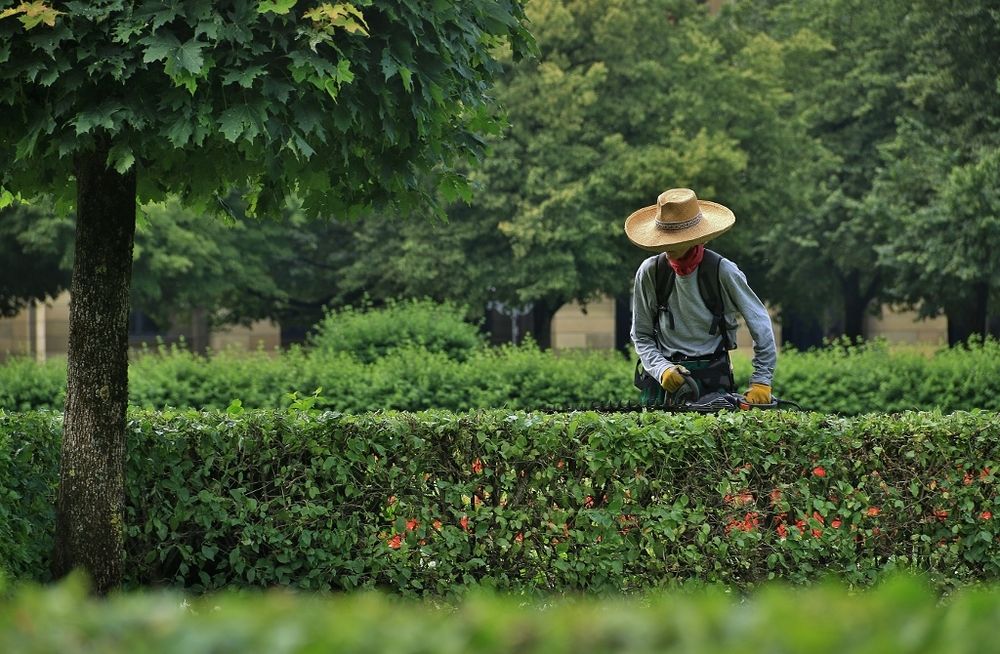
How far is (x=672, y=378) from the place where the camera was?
7.64 m

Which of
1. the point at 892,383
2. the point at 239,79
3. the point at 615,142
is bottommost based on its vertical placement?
the point at 892,383

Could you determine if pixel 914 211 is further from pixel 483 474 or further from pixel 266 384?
pixel 483 474

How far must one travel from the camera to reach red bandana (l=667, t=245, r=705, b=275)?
7789 millimetres

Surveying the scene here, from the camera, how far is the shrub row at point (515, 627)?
6.60 ft

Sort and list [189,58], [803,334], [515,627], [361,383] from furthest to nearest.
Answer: [803,334]
[361,383]
[189,58]
[515,627]

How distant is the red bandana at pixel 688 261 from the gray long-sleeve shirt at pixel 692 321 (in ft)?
0.10

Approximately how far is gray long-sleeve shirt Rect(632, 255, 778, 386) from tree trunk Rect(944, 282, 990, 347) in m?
19.1

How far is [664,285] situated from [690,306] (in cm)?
20

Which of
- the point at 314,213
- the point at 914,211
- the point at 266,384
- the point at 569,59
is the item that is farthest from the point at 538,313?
the point at 314,213

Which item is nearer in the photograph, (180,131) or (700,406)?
(180,131)

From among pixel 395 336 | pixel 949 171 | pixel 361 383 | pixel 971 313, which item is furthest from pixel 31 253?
pixel 971 313

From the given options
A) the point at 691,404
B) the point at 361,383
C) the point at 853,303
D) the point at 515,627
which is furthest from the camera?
the point at 853,303

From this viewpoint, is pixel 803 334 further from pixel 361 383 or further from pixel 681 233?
pixel 681 233

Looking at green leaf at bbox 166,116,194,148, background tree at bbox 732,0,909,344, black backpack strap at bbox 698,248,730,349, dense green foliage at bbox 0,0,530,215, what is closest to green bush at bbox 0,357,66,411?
dense green foliage at bbox 0,0,530,215
